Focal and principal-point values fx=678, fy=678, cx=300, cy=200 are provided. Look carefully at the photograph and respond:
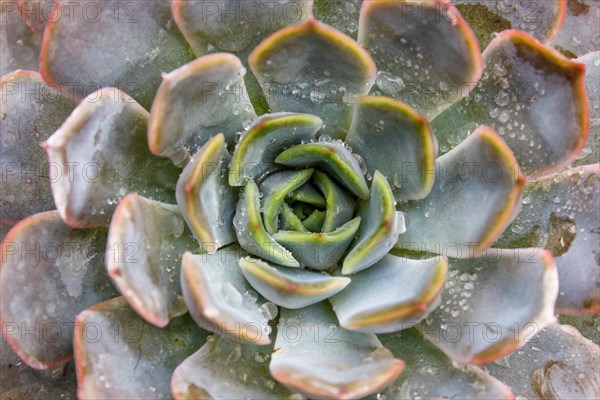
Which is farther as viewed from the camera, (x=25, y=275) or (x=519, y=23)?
(x=519, y=23)

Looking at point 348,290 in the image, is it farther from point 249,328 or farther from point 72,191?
point 72,191

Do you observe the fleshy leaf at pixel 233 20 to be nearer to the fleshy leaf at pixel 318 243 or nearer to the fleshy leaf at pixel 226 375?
the fleshy leaf at pixel 318 243

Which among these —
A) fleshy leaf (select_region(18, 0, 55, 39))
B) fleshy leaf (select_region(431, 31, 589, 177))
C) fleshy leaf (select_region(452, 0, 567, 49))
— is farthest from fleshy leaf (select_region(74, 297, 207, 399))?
fleshy leaf (select_region(452, 0, 567, 49))

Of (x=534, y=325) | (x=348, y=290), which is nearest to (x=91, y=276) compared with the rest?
(x=348, y=290)

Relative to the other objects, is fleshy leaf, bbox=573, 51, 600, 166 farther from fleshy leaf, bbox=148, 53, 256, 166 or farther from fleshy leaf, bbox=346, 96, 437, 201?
fleshy leaf, bbox=148, 53, 256, 166

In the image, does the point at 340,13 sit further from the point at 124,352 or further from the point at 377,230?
the point at 124,352

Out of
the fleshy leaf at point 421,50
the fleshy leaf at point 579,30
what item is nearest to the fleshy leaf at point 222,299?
the fleshy leaf at point 421,50

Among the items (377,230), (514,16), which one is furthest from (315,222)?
(514,16)

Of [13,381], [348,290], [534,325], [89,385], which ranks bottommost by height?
[13,381]
